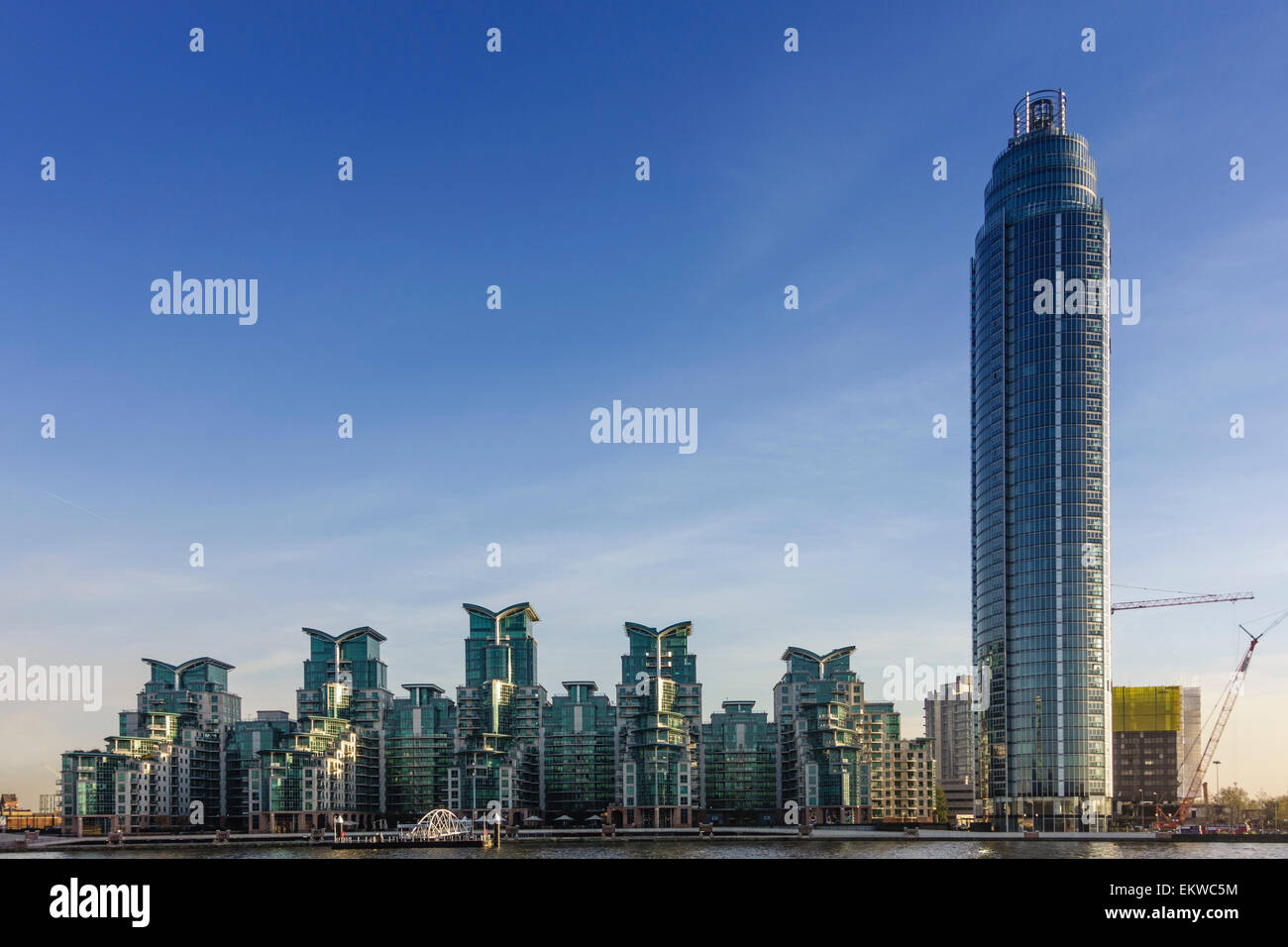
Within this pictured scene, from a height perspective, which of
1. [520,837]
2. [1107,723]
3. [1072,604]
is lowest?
[520,837]

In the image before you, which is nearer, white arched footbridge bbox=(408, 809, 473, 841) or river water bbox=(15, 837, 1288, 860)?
river water bbox=(15, 837, 1288, 860)

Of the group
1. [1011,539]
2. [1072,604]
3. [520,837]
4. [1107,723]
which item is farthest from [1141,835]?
[520,837]

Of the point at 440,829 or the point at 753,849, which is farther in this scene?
the point at 440,829

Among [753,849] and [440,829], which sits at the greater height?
[753,849]

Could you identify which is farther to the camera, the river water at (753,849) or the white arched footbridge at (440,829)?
the white arched footbridge at (440,829)
